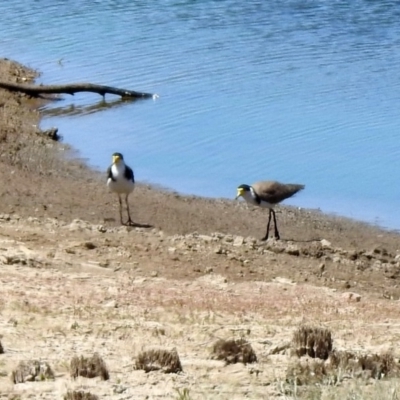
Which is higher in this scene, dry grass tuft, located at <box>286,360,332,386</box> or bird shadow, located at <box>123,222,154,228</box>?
bird shadow, located at <box>123,222,154,228</box>

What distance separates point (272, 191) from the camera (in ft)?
54.1

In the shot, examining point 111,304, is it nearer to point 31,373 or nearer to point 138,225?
point 31,373

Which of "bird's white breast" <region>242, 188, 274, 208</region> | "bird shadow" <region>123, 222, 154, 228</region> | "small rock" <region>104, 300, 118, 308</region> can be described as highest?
"bird's white breast" <region>242, 188, 274, 208</region>

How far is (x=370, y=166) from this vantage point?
792 inches

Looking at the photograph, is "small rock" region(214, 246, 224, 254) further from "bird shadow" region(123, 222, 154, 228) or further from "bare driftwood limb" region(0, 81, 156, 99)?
"bare driftwood limb" region(0, 81, 156, 99)

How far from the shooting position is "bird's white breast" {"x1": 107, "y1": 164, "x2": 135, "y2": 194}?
54.1ft

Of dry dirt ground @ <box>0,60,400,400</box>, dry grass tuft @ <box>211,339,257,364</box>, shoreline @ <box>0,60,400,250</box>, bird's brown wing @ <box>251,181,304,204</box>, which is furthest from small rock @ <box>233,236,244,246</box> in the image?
dry grass tuft @ <box>211,339,257,364</box>

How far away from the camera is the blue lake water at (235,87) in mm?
20094

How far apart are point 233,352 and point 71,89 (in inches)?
770

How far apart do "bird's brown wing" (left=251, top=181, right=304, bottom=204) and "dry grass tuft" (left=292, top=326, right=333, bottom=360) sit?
7944mm

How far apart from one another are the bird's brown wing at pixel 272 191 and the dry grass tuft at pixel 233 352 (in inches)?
322

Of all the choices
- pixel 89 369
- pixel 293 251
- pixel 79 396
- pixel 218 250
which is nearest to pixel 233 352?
pixel 89 369

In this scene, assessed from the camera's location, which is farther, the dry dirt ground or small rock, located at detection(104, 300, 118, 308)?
small rock, located at detection(104, 300, 118, 308)

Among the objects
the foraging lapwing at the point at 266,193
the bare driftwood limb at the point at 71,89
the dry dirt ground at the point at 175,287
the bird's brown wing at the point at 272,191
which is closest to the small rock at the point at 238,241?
the dry dirt ground at the point at 175,287
